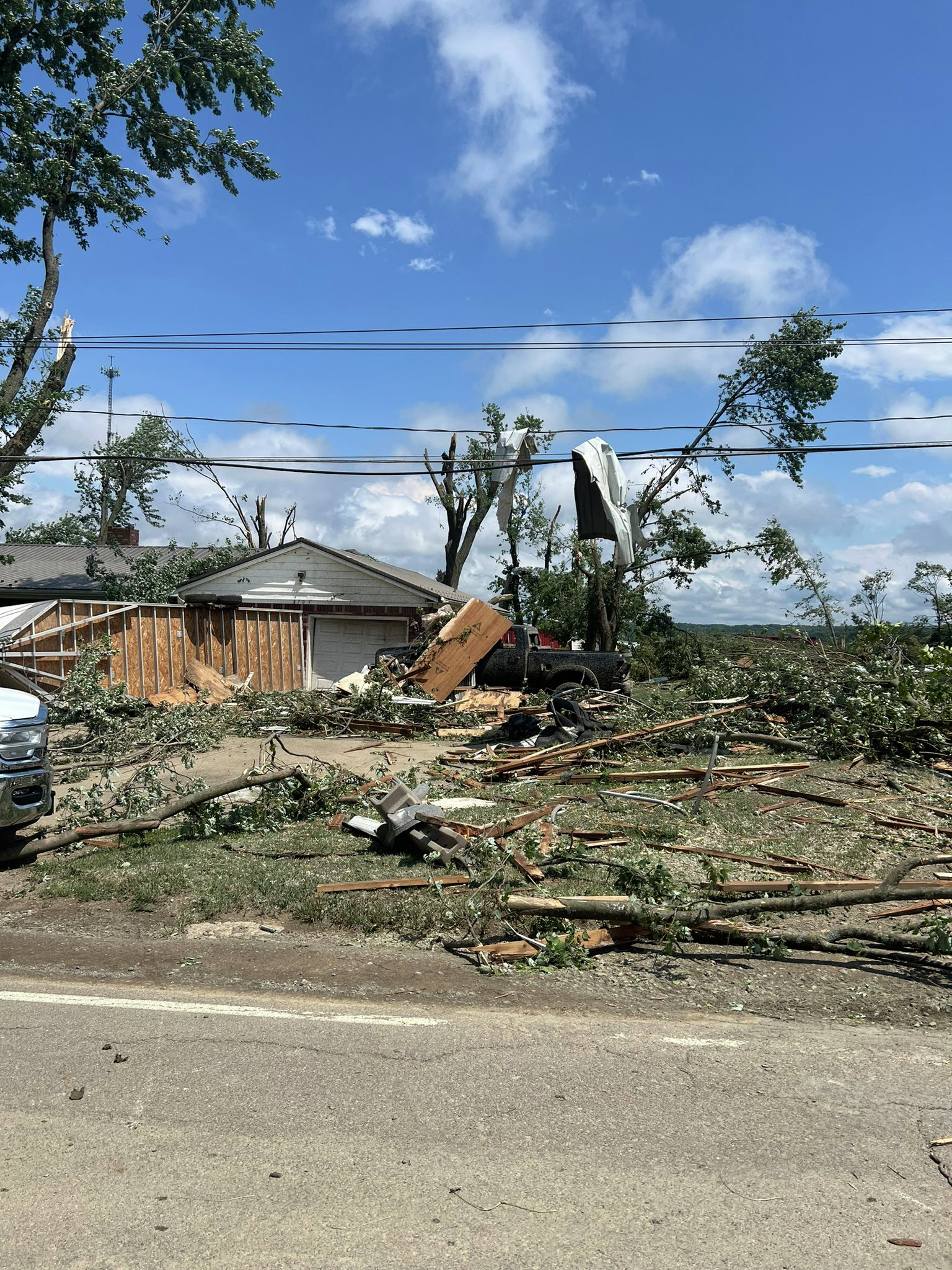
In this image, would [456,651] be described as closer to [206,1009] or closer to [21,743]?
[21,743]

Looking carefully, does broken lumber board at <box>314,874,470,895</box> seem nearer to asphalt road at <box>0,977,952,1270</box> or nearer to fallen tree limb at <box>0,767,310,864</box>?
asphalt road at <box>0,977,952,1270</box>

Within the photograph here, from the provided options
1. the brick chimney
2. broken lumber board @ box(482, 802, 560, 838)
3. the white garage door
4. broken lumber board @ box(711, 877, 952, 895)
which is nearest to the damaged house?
the white garage door

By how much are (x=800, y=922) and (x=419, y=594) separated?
1860 centimetres

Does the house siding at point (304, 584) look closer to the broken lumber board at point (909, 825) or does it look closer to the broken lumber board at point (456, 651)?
the broken lumber board at point (456, 651)

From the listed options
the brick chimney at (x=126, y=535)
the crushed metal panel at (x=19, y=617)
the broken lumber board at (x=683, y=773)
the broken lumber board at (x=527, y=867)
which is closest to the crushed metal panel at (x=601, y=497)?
the broken lumber board at (x=683, y=773)

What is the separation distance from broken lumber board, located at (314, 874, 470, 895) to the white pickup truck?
2621 mm

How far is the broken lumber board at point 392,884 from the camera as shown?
6.73 meters

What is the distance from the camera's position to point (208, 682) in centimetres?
1978

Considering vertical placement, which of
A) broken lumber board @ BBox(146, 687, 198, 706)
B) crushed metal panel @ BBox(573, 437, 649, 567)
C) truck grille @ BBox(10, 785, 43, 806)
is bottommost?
truck grille @ BBox(10, 785, 43, 806)

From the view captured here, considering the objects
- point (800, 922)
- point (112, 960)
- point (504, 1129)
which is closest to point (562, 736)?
point (800, 922)

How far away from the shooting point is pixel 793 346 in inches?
1244

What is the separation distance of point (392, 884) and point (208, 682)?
1398 cm

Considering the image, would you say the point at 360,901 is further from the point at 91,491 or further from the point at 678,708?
the point at 91,491

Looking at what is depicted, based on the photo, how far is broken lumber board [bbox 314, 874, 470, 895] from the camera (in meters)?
6.73
